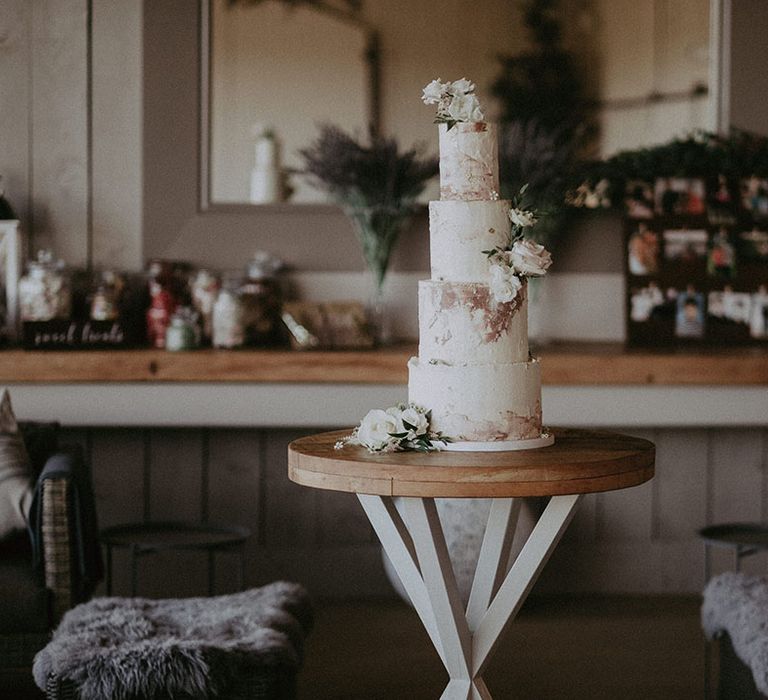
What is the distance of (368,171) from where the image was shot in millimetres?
4145

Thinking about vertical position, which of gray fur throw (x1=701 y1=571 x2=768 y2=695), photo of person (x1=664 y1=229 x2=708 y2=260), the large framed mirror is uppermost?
the large framed mirror

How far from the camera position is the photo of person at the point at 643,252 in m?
4.26

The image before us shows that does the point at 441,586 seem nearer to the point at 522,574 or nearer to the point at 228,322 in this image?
the point at 522,574

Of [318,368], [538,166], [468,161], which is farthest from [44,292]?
[468,161]

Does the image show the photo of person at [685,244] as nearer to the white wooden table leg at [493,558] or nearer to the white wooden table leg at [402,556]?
the white wooden table leg at [493,558]

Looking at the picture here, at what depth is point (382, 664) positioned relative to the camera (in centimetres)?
361

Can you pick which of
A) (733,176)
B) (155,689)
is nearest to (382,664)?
(155,689)

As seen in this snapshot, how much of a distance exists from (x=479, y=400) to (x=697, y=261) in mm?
2119

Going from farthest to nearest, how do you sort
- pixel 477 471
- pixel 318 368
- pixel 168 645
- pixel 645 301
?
pixel 645 301, pixel 318 368, pixel 168 645, pixel 477 471

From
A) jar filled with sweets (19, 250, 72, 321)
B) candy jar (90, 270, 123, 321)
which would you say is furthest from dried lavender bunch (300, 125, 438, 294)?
jar filled with sweets (19, 250, 72, 321)

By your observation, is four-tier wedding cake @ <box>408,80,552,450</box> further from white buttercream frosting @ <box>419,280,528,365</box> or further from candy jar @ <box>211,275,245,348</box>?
candy jar @ <box>211,275,245,348</box>

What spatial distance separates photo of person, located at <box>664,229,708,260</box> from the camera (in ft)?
14.0

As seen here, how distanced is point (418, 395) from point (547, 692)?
4.25 ft

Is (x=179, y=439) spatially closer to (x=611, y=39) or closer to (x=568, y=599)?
(x=568, y=599)
